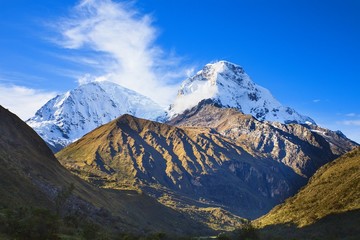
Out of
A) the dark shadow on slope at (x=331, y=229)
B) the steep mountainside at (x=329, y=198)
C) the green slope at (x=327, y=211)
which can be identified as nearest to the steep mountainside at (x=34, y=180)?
the green slope at (x=327, y=211)

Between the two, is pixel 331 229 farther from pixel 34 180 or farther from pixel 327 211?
pixel 34 180

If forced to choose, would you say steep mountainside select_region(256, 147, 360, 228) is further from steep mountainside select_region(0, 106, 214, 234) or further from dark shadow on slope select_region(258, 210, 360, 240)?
steep mountainside select_region(0, 106, 214, 234)

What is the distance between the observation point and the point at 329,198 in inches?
5428

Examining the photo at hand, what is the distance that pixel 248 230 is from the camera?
12762 cm

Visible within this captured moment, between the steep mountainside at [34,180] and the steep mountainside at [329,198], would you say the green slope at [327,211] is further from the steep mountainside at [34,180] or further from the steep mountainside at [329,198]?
the steep mountainside at [34,180]

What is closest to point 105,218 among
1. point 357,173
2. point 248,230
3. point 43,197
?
point 43,197

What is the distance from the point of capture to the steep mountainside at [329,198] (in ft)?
420

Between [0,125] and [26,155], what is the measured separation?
22.4 meters

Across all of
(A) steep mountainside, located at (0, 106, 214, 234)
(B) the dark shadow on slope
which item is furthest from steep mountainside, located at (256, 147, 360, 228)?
(A) steep mountainside, located at (0, 106, 214, 234)

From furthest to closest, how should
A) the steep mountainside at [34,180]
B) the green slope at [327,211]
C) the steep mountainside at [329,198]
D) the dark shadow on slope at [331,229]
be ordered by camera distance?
the steep mountainside at [329,198]
the steep mountainside at [34,180]
the green slope at [327,211]
the dark shadow on slope at [331,229]

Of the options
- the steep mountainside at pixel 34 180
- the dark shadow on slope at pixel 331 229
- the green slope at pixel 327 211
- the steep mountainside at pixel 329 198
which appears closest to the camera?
the dark shadow on slope at pixel 331 229

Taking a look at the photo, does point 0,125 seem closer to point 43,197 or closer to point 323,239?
point 43,197

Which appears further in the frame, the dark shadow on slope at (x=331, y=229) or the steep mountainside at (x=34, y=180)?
the steep mountainside at (x=34, y=180)

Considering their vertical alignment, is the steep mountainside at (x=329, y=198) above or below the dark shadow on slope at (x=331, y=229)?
above
